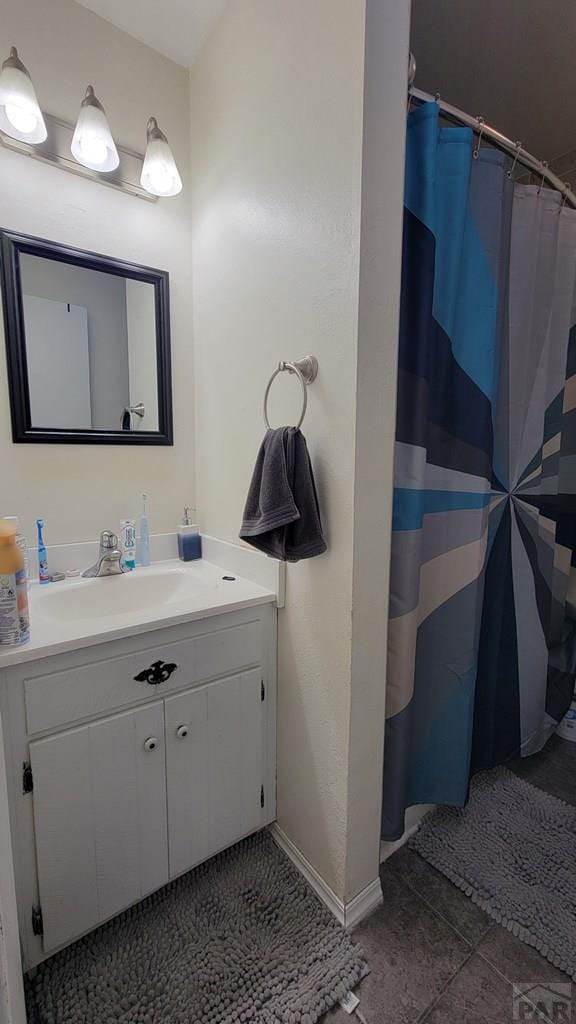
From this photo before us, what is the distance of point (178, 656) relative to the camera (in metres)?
1.09

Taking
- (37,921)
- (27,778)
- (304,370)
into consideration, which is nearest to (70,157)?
(304,370)

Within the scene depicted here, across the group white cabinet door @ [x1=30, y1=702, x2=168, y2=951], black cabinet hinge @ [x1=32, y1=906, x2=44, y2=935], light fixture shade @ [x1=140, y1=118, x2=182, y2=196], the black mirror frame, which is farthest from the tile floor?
light fixture shade @ [x1=140, y1=118, x2=182, y2=196]

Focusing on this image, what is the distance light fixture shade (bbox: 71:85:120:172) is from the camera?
1218 mm

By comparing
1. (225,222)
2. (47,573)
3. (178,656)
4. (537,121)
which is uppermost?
(537,121)

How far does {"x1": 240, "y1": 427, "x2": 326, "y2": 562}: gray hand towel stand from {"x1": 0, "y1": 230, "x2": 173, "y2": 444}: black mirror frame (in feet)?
2.37

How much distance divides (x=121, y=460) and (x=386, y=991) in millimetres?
1603

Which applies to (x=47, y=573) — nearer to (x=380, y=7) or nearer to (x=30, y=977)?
(x=30, y=977)

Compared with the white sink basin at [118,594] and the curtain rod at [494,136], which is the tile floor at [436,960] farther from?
the curtain rod at [494,136]

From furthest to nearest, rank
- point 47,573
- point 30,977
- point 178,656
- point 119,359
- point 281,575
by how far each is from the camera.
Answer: point 119,359 → point 47,573 → point 281,575 → point 178,656 → point 30,977

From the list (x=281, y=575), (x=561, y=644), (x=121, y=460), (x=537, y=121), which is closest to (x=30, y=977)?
(x=281, y=575)

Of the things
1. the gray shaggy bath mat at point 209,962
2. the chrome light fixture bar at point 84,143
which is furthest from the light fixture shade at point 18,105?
the gray shaggy bath mat at point 209,962

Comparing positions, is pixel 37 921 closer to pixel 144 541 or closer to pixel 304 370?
pixel 144 541

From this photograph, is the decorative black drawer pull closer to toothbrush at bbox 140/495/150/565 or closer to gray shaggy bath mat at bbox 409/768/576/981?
toothbrush at bbox 140/495/150/565

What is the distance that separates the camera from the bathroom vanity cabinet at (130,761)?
915mm
